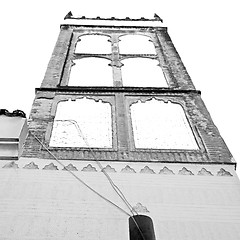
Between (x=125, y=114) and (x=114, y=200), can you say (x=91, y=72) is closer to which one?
(x=125, y=114)

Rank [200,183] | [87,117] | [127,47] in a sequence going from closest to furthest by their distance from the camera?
[200,183] < [87,117] < [127,47]

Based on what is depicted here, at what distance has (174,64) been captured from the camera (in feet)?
23.7

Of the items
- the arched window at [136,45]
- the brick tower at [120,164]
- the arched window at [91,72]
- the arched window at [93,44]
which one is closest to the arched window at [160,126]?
the brick tower at [120,164]

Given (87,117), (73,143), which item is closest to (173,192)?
(73,143)

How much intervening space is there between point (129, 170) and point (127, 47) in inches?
164

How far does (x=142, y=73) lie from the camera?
22.5 feet

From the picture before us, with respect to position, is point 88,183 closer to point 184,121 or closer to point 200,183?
point 200,183

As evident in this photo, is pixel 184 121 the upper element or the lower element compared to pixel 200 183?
upper

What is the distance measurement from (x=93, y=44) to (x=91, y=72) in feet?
5.13

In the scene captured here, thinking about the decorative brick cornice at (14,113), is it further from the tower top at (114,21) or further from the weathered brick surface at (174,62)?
the tower top at (114,21)

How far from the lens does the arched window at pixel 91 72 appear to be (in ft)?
21.1

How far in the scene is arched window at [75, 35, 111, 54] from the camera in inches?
309

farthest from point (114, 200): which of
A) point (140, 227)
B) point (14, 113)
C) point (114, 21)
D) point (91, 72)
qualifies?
point (114, 21)

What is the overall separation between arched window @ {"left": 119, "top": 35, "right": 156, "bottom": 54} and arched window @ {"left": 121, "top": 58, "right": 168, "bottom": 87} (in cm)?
41
